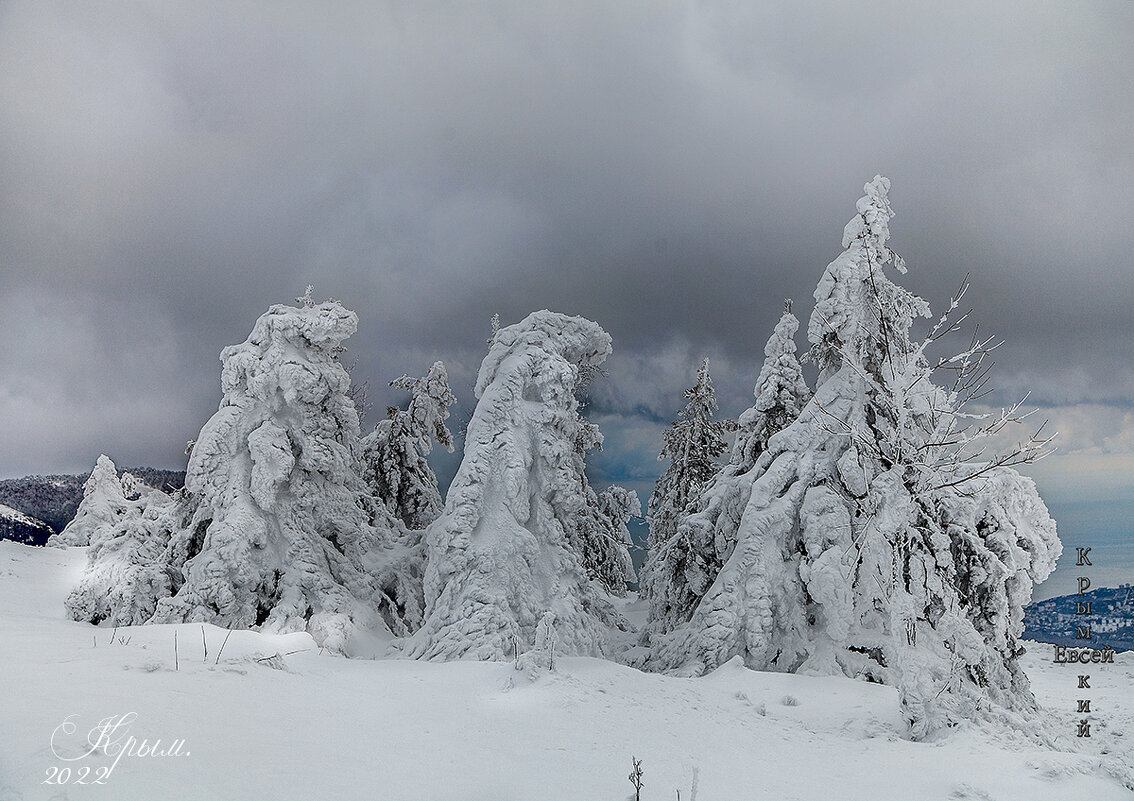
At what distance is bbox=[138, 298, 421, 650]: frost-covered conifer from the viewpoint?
13.7 metres

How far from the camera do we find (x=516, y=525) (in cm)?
1271

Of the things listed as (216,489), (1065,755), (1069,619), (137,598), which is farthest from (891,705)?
(137,598)

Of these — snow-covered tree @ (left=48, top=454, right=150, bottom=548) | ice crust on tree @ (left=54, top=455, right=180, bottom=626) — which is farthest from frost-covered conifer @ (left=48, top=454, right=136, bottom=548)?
ice crust on tree @ (left=54, top=455, right=180, bottom=626)

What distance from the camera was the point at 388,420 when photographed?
23.1 meters

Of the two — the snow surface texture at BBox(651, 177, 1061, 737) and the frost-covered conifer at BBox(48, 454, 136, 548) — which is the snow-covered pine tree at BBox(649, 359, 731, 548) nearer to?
the snow surface texture at BBox(651, 177, 1061, 737)

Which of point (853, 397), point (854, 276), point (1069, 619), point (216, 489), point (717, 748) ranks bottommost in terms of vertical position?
point (717, 748)

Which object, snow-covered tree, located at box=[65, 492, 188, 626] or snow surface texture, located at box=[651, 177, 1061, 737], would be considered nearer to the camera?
snow surface texture, located at box=[651, 177, 1061, 737]

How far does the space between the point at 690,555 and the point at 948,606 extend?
5623 millimetres

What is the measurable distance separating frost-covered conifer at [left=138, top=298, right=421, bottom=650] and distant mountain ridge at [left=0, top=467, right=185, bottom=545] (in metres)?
6.90

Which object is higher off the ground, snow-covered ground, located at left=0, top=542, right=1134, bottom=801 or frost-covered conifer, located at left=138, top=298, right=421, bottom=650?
frost-covered conifer, located at left=138, top=298, right=421, bottom=650

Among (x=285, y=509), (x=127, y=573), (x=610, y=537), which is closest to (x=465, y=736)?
(x=285, y=509)

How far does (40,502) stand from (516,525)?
22.3 metres

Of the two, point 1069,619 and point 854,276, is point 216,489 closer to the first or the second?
point 854,276

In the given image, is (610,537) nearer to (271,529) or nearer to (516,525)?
(516,525)
